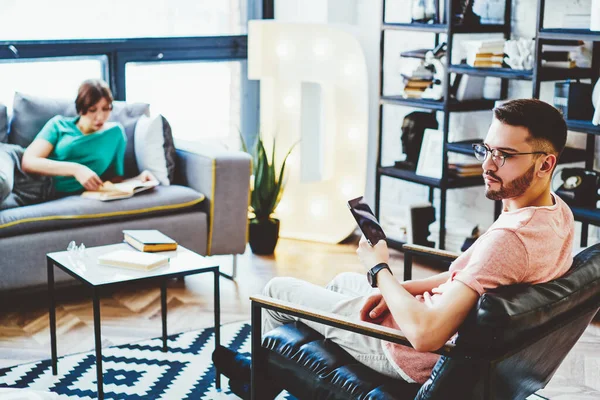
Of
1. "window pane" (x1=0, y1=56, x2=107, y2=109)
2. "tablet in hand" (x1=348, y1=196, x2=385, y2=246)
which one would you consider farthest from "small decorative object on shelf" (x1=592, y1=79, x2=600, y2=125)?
"window pane" (x1=0, y1=56, x2=107, y2=109)

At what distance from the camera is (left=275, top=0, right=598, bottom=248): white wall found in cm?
462

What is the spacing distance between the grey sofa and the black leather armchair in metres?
1.66

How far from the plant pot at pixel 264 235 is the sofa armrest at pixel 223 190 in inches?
15.0

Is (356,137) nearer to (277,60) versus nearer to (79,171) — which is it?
(277,60)

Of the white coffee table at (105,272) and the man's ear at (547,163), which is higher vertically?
the man's ear at (547,163)

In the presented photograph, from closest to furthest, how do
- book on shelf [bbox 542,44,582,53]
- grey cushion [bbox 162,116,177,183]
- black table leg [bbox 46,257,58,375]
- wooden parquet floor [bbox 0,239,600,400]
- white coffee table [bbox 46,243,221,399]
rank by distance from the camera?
1. white coffee table [bbox 46,243,221,399]
2. black table leg [bbox 46,257,58,375]
3. wooden parquet floor [bbox 0,239,600,400]
4. book on shelf [bbox 542,44,582,53]
5. grey cushion [bbox 162,116,177,183]

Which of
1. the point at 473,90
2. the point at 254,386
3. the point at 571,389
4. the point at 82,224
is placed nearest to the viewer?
the point at 254,386

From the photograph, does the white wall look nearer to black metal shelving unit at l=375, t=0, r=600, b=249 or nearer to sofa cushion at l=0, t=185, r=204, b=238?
black metal shelving unit at l=375, t=0, r=600, b=249

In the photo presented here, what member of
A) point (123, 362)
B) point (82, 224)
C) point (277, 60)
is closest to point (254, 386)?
point (123, 362)

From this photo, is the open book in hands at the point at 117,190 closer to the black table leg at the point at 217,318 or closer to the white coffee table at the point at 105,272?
the white coffee table at the point at 105,272

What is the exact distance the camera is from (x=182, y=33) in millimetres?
5207

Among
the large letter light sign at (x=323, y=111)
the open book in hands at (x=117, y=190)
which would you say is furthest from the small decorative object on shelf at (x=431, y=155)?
the open book in hands at (x=117, y=190)

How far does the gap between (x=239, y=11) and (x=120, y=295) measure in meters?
2.17

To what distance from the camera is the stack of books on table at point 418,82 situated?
457 centimetres
